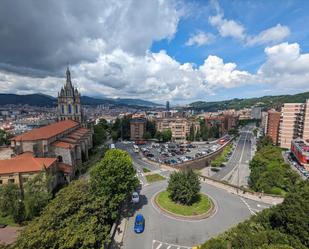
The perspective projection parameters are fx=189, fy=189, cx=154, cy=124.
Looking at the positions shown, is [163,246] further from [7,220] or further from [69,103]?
[69,103]

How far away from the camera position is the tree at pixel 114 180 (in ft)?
86.6

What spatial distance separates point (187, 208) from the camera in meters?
29.8

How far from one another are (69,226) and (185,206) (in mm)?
18969

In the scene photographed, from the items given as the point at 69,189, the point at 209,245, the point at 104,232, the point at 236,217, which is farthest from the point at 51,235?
the point at 236,217

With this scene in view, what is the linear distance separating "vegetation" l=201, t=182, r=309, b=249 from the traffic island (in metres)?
8.71

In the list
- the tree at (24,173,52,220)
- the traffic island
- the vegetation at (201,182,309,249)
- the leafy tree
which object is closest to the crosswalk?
the traffic island

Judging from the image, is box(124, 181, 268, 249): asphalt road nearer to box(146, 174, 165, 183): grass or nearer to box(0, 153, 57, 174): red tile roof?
box(146, 174, 165, 183): grass

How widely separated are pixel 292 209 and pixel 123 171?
20677mm

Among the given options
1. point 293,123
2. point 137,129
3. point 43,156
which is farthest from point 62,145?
point 293,123

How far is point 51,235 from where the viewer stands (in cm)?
1489

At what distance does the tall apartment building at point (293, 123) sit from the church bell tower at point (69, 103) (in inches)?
3441

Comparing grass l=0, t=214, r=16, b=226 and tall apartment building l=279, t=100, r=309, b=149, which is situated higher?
tall apartment building l=279, t=100, r=309, b=149

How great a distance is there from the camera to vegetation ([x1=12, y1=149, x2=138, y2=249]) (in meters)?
15.1

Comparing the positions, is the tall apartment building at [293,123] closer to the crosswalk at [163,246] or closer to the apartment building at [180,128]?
the apartment building at [180,128]
